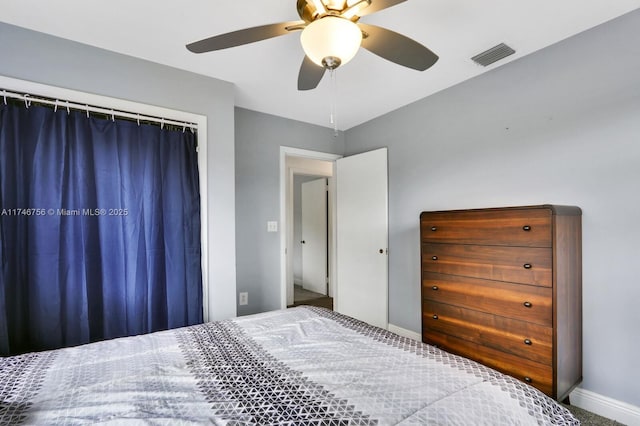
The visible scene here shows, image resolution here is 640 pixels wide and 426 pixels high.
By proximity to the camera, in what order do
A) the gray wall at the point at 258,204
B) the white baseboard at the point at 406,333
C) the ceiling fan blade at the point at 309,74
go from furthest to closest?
the gray wall at the point at 258,204 < the white baseboard at the point at 406,333 < the ceiling fan blade at the point at 309,74

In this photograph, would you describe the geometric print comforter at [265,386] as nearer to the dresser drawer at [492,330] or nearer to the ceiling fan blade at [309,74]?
the dresser drawer at [492,330]

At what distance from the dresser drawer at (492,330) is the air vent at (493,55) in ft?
6.24

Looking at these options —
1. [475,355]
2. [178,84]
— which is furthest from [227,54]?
[475,355]

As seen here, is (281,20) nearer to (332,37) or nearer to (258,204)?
(332,37)

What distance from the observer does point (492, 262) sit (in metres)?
2.12

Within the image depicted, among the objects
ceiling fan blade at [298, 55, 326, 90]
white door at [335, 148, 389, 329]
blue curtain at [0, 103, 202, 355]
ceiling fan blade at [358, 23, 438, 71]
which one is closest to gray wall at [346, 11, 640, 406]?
white door at [335, 148, 389, 329]

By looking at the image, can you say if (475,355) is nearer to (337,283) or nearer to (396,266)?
(396,266)

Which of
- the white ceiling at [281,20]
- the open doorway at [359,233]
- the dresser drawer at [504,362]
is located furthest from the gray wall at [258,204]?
the dresser drawer at [504,362]

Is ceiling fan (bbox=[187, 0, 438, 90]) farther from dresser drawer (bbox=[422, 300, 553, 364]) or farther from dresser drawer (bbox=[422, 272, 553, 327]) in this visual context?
dresser drawer (bbox=[422, 300, 553, 364])

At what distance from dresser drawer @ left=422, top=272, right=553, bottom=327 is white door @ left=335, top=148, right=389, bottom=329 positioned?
983 mm

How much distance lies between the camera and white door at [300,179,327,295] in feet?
18.1

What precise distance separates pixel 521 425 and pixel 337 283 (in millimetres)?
3139

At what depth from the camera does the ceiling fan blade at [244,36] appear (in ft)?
4.71

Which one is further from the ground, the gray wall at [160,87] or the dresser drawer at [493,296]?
the gray wall at [160,87]
